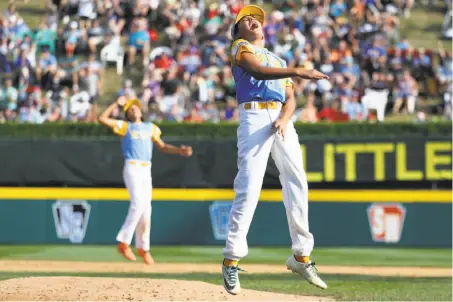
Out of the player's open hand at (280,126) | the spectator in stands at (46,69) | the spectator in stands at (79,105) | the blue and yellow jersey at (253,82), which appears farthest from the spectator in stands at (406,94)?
the player's open hand at (280,126)

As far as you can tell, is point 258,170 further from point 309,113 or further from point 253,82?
point 309,113

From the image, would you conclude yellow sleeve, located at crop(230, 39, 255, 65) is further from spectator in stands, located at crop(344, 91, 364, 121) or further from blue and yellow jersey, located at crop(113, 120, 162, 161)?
spectator in stands, located at crop(344, 91, 364, 121)

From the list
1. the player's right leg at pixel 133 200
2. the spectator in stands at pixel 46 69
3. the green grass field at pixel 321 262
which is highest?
the spectator in stands at pixel 46 69

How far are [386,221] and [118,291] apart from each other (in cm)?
801

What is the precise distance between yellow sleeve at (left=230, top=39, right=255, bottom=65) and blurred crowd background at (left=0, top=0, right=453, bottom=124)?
10.6m

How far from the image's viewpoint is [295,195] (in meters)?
8.73

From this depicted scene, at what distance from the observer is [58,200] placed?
1709cm

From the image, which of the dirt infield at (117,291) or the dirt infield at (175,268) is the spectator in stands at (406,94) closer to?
the dirt infield at (175,268)

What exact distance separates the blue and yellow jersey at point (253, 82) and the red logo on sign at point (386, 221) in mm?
8591

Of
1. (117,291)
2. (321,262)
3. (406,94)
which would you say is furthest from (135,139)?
(406,94)

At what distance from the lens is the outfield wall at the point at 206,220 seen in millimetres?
16984

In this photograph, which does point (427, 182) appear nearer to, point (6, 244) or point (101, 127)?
point (101, 127)

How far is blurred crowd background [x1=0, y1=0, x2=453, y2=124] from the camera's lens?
2038 centimetres

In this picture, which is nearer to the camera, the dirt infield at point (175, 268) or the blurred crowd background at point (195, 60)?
the dirt infield at point (175, 268)
